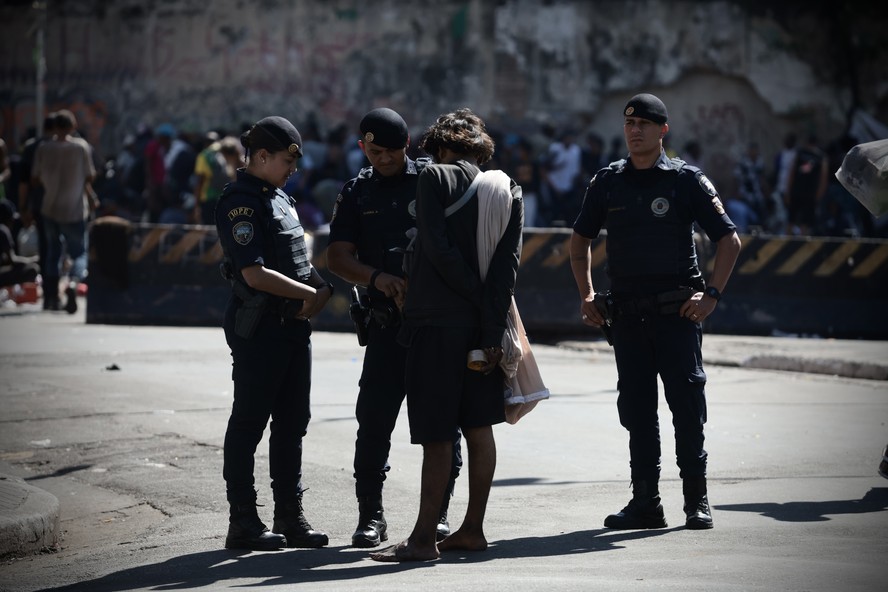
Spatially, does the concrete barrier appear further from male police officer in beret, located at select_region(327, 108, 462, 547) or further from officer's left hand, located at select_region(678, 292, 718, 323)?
male police officer in beret, located at select_region(327, 108, 462, 547)

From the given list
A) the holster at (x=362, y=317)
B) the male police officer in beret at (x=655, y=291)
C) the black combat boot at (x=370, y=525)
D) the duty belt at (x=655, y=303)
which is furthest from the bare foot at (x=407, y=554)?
the duty belt at (x=655, y=303)

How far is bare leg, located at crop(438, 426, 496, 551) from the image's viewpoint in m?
5.44

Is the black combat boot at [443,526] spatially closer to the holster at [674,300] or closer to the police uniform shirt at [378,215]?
the police uniform shirt at [378,215]

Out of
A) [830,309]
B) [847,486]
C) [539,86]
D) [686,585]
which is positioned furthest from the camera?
[539,86]

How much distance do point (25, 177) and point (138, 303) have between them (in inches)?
133

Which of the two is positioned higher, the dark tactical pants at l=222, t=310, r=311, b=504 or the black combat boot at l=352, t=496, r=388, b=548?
the dark tactical pants at l=222, t=310, r=311, b=504

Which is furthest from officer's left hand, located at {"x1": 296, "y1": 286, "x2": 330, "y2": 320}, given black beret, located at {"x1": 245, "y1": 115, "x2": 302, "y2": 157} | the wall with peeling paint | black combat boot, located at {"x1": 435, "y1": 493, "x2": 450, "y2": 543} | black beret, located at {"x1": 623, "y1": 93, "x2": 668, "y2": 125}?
the wall with peeling paint

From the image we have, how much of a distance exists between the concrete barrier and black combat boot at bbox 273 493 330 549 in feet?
25.9

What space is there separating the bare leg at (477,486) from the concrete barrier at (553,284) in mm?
8178

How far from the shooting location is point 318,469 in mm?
7328

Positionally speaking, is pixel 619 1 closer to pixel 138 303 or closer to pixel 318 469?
pixel 138 303

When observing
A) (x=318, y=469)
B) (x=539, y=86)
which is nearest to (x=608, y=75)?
(x=539, y=86)

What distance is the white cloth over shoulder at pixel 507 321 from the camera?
17.5 ft

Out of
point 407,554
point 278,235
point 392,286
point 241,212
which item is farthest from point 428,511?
point 241,212
